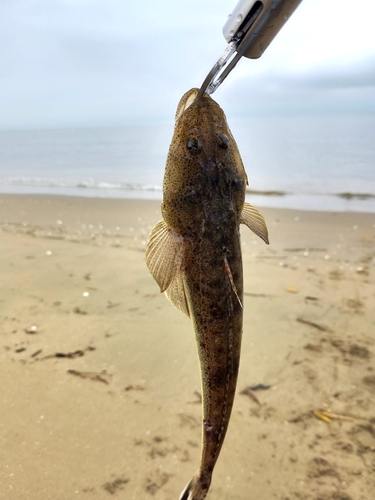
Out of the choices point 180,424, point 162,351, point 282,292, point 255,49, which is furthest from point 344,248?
point 255,49

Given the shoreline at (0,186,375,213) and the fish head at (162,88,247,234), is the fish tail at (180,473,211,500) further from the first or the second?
the shoreline at (0,186,375,213)

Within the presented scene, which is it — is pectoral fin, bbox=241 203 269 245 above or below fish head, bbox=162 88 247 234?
below

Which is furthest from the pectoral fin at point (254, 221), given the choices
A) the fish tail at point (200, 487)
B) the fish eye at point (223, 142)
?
the fish tail at point (200, 487)

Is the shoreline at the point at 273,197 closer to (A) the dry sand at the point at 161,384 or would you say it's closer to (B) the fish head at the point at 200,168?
(A) the dry sand at the point at 161,384

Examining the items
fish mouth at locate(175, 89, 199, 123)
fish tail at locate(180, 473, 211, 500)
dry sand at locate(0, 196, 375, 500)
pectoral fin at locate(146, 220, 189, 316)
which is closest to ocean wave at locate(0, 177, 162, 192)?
dry sand at locate(0, 196, 375, 500)

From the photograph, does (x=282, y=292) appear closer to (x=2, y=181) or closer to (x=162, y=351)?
(x=162, y=351)

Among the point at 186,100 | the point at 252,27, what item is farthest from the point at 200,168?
the point at 252,27
